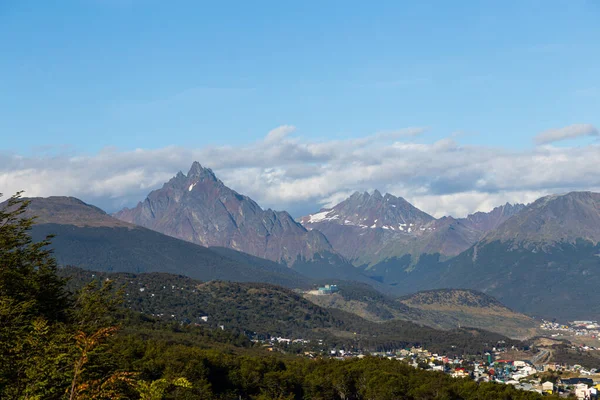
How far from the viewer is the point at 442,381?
143875 millimetres

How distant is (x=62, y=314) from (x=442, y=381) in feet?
311

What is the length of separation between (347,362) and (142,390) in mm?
130207

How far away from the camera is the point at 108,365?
44344mm

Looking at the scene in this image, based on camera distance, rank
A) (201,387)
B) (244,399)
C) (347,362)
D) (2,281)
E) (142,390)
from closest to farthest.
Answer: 1. (142,390)
2. (2,281)
3. (201,387)
4. (244,399)
5. (347,362)

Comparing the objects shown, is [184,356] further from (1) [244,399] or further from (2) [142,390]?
(2) [142,390]

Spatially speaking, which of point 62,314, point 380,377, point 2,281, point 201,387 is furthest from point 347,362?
point 2,281

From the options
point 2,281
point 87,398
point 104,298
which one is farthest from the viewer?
point 104,298

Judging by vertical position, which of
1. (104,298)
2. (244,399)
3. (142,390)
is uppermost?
(104,298)

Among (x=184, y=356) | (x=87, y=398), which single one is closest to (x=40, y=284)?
(x=87, y=398)

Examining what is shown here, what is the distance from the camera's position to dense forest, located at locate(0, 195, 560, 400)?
36.4 metres

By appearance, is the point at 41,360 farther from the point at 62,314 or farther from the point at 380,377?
the point at 380,377

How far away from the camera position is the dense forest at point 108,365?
36406 mm

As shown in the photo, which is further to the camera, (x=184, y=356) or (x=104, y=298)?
(x=184, y=356)

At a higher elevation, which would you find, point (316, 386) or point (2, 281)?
point (2, 281)
